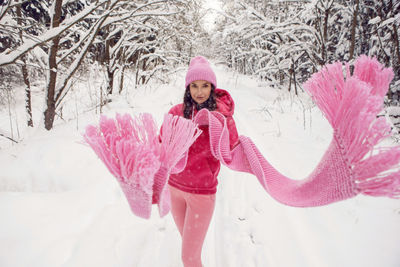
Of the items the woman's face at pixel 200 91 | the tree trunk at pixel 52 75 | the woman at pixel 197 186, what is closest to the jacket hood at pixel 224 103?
the woman at pixel 197 186

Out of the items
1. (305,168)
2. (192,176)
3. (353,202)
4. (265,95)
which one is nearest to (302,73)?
(265,95)

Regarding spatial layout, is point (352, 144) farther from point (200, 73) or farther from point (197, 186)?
point (200, 73)

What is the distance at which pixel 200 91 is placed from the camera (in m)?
1.45

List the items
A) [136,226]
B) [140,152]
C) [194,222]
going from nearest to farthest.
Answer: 1. [140,152]
2. [194,222]
3. [136,226]

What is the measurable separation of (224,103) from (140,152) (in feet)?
3.04

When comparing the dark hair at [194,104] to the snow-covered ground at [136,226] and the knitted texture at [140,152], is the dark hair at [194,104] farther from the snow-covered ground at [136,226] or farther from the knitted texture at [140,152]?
the snow-covered ground at [136,226]

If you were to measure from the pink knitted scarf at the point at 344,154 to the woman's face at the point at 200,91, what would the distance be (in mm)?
691

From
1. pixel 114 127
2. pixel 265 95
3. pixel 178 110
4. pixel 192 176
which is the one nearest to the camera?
pixel 114 127

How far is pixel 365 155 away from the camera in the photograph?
55 centimetres

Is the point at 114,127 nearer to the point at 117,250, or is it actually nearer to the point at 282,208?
the point at 117,250

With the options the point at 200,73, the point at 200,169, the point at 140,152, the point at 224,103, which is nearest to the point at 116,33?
the point at 200,73

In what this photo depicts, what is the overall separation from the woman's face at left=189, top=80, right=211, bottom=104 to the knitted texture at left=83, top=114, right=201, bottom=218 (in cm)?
67

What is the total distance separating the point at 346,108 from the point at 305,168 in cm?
280

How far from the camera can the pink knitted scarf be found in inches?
20.7
